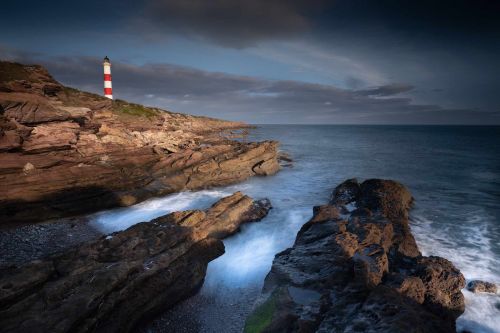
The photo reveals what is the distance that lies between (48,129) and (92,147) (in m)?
2.89

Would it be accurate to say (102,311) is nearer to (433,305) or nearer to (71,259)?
(71,259)

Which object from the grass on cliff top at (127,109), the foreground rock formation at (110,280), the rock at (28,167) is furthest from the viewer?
the grass on cliff top at (127,109)

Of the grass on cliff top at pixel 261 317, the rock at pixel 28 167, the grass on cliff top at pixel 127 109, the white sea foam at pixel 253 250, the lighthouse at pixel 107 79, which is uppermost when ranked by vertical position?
the lighthouse at pixel 107 79

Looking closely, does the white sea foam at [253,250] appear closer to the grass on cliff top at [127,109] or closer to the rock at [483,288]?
the rock at [483,288]

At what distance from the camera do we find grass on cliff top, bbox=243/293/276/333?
6.38 m

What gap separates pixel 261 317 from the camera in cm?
665

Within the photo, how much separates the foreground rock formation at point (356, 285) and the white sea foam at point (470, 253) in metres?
0.95

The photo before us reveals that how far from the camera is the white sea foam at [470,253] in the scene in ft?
26.2

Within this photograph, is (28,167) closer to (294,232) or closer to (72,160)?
(72,160)

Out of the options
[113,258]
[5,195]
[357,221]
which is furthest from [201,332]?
[5,195]

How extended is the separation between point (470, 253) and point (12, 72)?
31.7 m

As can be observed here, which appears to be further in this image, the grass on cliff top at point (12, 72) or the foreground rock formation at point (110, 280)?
the grass on cliff top at point (12, 72)

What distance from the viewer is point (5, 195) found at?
567 inches

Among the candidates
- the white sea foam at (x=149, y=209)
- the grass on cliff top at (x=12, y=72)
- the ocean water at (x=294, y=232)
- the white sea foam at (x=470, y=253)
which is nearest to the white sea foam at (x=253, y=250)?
the ocean water at (x=294, y=232)
